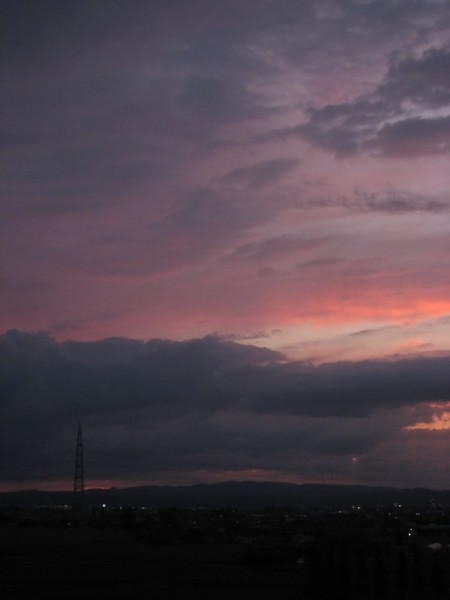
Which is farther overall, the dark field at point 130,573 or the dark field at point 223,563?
the dark field at point 130,573

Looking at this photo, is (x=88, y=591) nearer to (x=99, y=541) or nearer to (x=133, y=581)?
(x=133, y=581)

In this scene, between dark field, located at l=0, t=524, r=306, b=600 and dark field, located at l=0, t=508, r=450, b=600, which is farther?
dark field, located at l=0, t=524, r=306, b=600

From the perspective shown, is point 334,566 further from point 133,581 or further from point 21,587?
point 21,587

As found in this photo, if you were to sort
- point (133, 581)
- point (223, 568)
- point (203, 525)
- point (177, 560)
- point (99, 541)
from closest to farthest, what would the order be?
point (133, 581) < point (223, 568) < point (177, 560) < point (99, 541) < point (203, 525)

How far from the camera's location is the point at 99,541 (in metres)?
118

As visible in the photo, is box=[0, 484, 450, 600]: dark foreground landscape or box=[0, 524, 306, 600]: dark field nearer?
box=[0, 484, 450, 600]: dark foreground landscape

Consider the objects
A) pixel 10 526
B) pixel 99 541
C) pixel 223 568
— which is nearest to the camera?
pixel 223 568

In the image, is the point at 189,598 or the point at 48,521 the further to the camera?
the point at 48,521

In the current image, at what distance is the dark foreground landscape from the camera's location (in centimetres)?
5975

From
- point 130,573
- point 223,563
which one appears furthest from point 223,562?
point 130,573

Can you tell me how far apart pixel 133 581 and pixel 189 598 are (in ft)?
37.2

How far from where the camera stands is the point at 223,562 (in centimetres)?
8538

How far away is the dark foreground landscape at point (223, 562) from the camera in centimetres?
5975

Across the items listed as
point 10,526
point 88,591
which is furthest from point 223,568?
point 10,526
